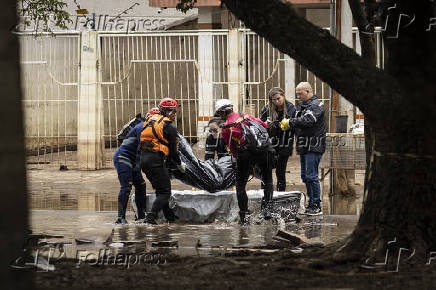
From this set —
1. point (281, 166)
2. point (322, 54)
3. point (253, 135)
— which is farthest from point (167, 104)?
point (322, 54)

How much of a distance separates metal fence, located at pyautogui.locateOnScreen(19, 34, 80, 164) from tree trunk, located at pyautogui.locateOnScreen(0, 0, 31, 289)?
51.5 ft

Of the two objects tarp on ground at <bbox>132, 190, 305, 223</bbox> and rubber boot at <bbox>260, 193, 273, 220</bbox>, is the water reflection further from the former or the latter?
tarp on ground at <bbox>132, 190, 305, 223</bbox>

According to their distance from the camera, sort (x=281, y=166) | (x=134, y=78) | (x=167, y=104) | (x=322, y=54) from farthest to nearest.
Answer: (x=134, y=78), (x=281, y=166), (x=167, y=104), (x=322, y=54)

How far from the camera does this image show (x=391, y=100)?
8484 millimetres

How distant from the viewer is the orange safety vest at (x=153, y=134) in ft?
40.6

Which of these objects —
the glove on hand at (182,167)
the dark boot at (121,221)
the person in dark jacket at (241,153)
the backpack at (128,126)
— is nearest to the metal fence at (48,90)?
the backpack at (128,126)

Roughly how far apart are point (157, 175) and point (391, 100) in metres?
4.75

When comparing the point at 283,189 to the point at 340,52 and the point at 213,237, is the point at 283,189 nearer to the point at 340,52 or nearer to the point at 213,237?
the point at 213,237

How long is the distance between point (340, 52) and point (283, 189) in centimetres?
605

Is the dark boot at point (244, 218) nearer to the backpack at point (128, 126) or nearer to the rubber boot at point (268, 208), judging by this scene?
the rubber boot at point (268, 208)

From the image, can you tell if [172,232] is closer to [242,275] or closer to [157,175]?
[157,175]

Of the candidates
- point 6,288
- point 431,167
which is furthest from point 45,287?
point 431,167

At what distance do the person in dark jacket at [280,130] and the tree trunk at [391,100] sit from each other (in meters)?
5.28

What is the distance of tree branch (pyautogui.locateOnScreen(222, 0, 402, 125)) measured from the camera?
8.41 metres
